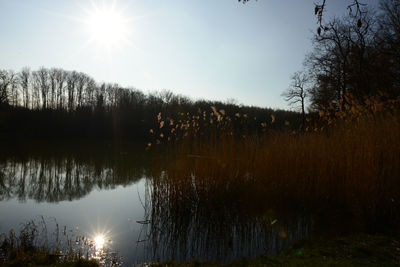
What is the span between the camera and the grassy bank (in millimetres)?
2115

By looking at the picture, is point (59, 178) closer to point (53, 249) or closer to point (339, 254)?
point (53, 249)

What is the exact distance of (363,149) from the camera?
3717mm

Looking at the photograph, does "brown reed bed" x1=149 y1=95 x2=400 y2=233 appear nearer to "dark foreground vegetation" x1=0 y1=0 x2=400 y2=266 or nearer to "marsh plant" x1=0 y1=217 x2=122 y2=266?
"dark foreground vegetation" x1=0 y1=0 x2=400 y2=266

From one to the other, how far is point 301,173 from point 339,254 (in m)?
2.05

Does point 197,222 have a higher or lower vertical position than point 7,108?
lower

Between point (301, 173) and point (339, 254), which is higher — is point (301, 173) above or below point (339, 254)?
above

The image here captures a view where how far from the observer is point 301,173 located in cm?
429

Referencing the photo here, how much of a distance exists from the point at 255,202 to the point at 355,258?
2075 mm

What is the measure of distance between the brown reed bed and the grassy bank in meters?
0.89

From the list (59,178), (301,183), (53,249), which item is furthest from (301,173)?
(59,178)

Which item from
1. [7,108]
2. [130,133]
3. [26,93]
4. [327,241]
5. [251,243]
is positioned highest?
[26,93]

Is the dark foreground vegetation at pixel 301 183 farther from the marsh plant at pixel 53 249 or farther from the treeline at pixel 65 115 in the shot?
the treeline at pixel 65 115

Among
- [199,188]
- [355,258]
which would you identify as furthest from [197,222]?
[355,258]

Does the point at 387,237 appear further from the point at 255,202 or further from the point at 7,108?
the point at 7,108
